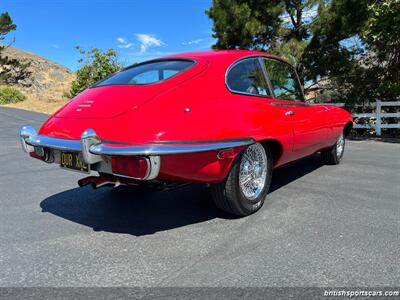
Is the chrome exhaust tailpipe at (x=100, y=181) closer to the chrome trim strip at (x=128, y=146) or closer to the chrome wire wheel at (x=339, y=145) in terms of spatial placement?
the chrome trim strip at (x=128, y=146)

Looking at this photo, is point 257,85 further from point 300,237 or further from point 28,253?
point 28,253

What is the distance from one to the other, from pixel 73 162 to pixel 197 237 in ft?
4.04

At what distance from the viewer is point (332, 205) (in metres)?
4.02

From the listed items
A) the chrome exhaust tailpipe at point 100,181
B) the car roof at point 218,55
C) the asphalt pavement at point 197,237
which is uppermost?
the car roof at point 218,55

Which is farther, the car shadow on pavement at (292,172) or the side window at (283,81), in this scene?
the car shadow on pavement at (292,172)

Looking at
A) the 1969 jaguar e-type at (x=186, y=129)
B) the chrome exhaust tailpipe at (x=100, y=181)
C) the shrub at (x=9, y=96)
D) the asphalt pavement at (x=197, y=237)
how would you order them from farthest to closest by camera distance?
the shrub at (x=9, y=96), the chrome exhaust tailpipe at (x=100, y=181), the 1969 jaguar e-type at (x=186, y=129), the asphalt pavement at (x=197, y=237)

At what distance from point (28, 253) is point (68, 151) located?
864 mm

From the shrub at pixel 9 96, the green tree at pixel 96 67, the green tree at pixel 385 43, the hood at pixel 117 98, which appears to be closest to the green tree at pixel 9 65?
the shrub at pixel 9 96

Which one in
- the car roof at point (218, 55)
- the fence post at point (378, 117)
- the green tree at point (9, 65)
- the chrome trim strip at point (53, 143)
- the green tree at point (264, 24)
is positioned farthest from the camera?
the green tree at point (9, 65)

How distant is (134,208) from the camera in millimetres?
4031

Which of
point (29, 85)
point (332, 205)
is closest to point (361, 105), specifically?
point (332, 205)

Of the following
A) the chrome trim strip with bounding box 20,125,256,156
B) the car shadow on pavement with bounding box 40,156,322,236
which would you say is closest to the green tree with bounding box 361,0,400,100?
the car shadow on pavement with bounding box 40,156,322,236

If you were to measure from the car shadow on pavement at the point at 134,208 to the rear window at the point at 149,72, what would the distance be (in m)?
1.32

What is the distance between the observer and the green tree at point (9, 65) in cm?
4547
